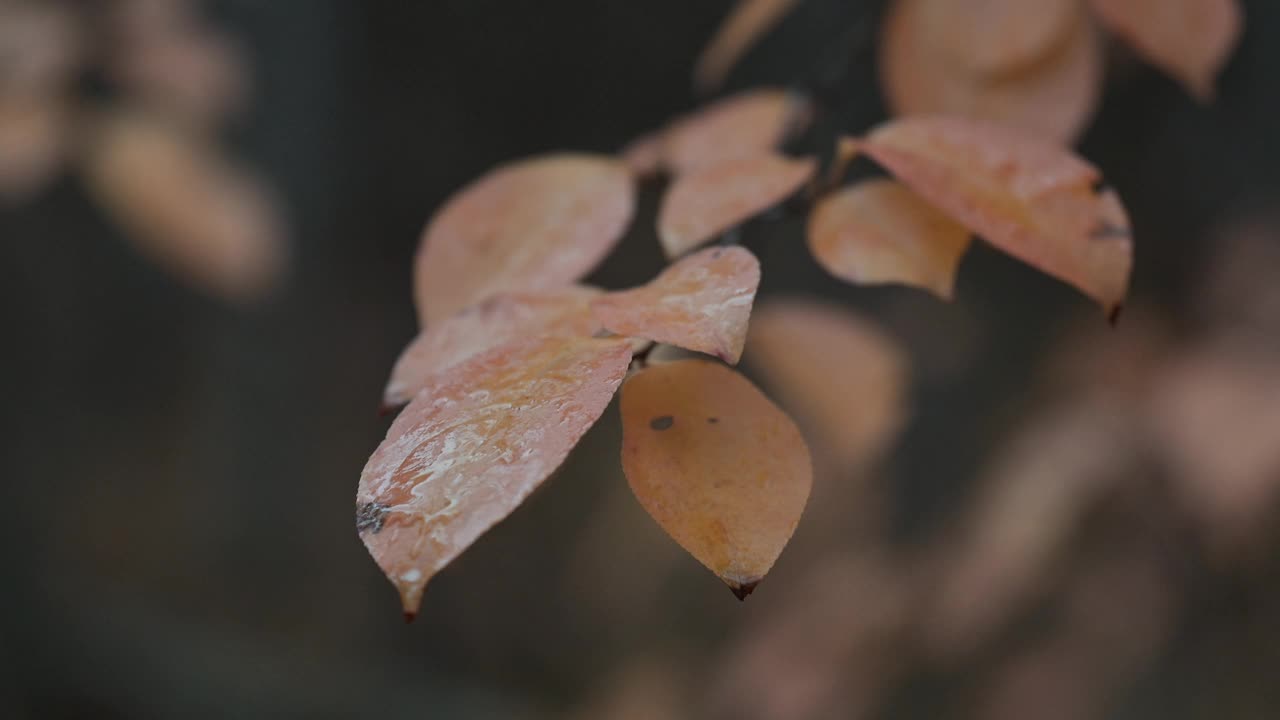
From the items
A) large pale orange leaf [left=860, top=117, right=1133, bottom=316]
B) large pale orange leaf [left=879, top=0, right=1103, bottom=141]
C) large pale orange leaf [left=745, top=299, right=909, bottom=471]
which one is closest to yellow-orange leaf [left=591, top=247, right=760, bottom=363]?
large pale orange leaf [left=860, top=117, right=1133, bottom=316]

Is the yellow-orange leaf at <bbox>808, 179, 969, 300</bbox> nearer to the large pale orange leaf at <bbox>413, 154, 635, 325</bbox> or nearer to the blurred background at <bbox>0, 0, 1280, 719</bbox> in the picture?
the large pale orange leaf at <bbox>413, 154, 635, 325</bbox>

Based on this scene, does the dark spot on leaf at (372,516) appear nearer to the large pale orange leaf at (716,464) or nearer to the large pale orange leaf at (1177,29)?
the large pale orange leaf at (716,464)

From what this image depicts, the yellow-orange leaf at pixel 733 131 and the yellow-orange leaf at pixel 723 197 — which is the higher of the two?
the yellow-orange leaf at pixel 723 197

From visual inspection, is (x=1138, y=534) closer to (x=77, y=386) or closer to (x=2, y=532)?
(x=77, y=386)

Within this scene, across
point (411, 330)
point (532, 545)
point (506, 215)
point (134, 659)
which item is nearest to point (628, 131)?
point (411, 330)

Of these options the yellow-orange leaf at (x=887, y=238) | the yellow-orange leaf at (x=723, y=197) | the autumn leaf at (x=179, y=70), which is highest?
the yellow-orange leaf at (x=723, y=197)

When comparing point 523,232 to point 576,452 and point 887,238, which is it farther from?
point 576,452

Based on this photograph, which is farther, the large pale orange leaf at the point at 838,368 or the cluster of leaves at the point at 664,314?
the large pale orange leaf at the point at 838,368

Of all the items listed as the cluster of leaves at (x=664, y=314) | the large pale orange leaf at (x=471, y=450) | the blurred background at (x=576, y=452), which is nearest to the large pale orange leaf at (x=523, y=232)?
the cluster of leaves at (x=664, y=314)
